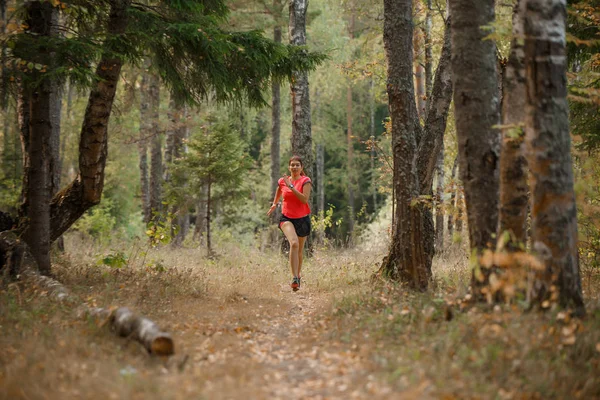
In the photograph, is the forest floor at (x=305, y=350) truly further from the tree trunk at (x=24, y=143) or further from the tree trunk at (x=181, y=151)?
the tree trunk at (x=181, y=151)

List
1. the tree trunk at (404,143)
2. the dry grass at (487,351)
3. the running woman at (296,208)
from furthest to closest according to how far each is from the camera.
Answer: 1. the running woman at (296,208)
2. the tree trunk at (404,143)
3. the dry grass at (487,351)

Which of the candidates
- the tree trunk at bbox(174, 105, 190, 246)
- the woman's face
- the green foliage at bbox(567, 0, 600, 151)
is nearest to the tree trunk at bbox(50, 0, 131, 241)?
the woman's face

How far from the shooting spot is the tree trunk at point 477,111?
16.9 ft

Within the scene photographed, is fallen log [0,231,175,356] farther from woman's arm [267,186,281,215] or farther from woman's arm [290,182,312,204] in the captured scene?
woman's arm [290,182,312,204]

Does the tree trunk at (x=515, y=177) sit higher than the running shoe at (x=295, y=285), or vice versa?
the tree trunk at (x=515, y=177)

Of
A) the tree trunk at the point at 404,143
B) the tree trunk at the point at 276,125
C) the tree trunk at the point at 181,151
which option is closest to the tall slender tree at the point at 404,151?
the tree trunk at the point at 404,143

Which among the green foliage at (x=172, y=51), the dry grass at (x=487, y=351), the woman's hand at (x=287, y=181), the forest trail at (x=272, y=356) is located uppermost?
the green foliage at (x=172, y=51)

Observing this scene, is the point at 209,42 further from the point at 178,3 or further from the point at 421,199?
the point at 421,199

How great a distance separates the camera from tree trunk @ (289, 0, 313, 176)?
1159 centimetres

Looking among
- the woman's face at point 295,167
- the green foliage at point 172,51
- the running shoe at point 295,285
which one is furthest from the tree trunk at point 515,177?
the woman's face at point 295,167

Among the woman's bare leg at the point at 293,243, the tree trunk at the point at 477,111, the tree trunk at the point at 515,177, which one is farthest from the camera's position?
the woman's bare leg at the point at 293,243

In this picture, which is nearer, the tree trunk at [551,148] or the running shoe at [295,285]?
the tree trunk at [551,148]

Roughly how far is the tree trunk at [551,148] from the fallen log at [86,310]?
3.49 metres

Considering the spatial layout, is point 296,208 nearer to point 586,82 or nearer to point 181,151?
point 586,82
